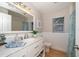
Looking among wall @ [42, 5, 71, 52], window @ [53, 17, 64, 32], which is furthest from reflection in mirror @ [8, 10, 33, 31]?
window @ [53, 17, 64, 32]

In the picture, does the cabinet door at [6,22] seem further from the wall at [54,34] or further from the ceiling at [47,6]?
the wall at [54,34]

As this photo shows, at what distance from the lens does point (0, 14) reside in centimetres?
124

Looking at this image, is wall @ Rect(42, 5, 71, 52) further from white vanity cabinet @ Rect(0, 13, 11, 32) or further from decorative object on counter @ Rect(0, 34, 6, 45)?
decorative object on counter @ Rect(0, 34, 6, 45)

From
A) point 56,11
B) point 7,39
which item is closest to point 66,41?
point 56,11

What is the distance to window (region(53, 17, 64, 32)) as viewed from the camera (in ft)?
5.63

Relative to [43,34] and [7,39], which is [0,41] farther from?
[43,34]

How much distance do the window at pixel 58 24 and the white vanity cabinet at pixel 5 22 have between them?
897 mm

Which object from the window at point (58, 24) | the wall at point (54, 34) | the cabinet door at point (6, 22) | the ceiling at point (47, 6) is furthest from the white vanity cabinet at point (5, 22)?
the window at point (58, 24)

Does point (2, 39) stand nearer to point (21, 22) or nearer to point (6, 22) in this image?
point (6, 22)

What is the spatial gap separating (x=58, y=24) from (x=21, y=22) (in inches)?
30.5

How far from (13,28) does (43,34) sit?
64 centimetres

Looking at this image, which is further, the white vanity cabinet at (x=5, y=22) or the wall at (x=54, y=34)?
the wall at (x=54, y=34)

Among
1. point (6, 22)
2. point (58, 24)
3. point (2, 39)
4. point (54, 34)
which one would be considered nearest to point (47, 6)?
point (58, 24)

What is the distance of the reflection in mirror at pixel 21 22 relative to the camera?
4.98 ft
